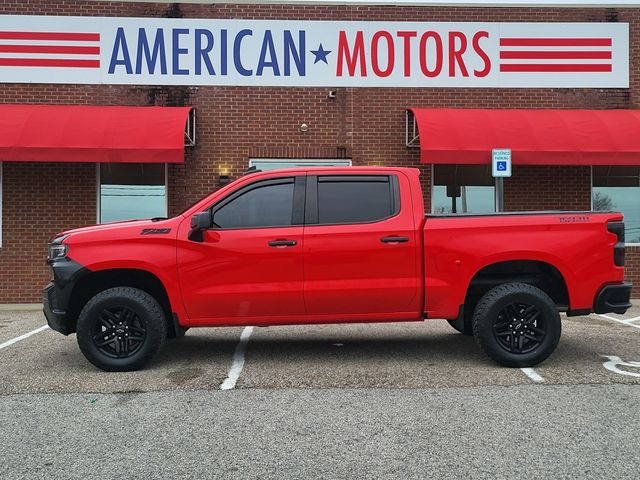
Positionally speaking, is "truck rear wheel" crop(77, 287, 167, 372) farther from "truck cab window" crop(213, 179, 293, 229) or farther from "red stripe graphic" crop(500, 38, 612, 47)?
"red stripe graphic" crop(500, 38, 612, 47)

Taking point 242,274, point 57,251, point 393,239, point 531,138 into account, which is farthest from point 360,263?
point 531,138

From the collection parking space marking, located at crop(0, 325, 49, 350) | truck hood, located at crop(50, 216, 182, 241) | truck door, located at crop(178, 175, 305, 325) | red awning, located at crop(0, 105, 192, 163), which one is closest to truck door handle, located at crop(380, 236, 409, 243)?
truck door, located at crop(178, 175, 305, 325)

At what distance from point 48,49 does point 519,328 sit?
10073 mm

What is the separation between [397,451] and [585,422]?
1.54 meters

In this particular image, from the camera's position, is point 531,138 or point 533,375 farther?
point 531,138

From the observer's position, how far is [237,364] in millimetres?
5812

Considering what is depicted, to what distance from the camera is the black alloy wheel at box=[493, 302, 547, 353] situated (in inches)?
217

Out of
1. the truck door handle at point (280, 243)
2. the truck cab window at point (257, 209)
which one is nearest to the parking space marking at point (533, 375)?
the truck door handle at point (280, 243)

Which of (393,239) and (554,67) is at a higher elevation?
(554,67)

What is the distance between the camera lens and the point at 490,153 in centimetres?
982

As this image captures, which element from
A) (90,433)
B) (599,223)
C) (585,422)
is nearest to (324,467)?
(90,433)

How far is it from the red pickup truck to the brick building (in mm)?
5469

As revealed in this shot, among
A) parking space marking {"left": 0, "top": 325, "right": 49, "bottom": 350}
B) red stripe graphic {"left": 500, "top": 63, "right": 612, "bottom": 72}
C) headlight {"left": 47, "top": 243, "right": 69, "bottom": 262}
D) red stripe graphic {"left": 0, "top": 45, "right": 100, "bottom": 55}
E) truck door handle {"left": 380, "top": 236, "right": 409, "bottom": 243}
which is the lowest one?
parking space marking {"left": 0, "top": 325, "right": 49, "bottom": 350}

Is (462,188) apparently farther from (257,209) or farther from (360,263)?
(257,209)
